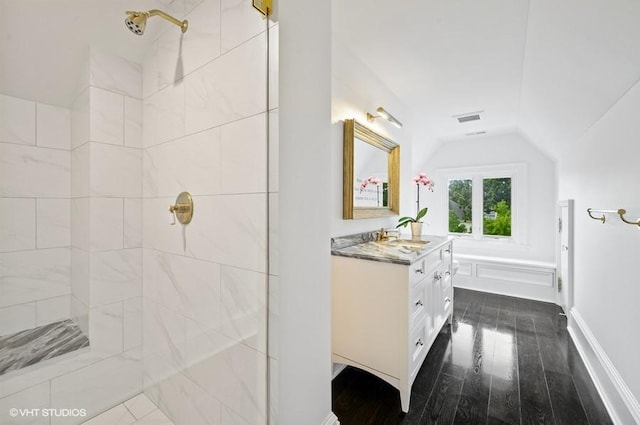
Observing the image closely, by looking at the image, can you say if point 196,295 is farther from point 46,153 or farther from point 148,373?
point 46,153

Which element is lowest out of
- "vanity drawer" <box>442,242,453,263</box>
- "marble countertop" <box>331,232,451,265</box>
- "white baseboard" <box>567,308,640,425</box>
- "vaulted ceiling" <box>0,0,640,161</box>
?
"white baseboard" <box>567,308,640,425</box>

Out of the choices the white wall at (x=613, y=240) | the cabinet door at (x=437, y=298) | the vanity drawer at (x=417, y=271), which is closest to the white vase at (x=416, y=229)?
the cabinet door at (x=437, y=298)

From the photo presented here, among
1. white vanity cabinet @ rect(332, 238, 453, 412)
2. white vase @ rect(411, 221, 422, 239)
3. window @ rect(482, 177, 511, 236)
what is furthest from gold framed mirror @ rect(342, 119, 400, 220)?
window @ rect(482, 177, 511, 236)

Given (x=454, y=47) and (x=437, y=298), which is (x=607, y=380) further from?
(x=454, y=47)

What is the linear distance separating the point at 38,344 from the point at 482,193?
5037 mm

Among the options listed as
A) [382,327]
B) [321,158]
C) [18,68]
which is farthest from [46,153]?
[382,327]

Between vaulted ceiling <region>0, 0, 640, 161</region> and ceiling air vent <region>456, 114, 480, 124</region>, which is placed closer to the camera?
vaulted ceiling <region>0, 0, 640, 161</region>

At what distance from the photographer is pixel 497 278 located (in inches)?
143

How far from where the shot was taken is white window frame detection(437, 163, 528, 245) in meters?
3.99

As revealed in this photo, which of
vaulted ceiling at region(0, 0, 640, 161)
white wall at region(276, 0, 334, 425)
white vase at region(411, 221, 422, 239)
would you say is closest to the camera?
white wall at region(276, 0, 334, 425)

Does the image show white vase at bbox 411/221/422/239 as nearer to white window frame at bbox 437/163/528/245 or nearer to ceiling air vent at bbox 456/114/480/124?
ceiling air vent at bbox 456/114/480/124

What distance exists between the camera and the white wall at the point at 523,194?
12.6 ft

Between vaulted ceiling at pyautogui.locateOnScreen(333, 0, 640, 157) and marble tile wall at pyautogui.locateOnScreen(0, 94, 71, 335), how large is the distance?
1.74 meters

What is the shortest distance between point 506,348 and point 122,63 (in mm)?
3328
